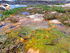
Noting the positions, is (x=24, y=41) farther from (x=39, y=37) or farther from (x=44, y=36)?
(x=44, y=36)

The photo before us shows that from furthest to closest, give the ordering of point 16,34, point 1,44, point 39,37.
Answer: point 16,34, point 39,37, point 1,44

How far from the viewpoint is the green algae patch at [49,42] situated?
8.06 feet

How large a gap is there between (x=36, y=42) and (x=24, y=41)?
560 mm

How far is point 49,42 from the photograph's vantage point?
2.81m

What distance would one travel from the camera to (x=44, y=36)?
10.4 feet

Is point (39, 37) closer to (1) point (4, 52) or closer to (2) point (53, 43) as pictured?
(2) point (53, 43)

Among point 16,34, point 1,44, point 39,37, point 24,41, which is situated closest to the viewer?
point 1,44

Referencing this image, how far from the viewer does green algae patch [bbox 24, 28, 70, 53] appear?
246 cm

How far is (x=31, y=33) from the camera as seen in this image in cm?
340

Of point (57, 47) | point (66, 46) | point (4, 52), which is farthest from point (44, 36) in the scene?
point (4, 52)

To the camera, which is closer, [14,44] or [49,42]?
[14,44]

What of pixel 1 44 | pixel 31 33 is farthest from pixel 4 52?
pixel 31 33

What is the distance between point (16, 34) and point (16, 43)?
0.71m

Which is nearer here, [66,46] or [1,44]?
[66,46]
